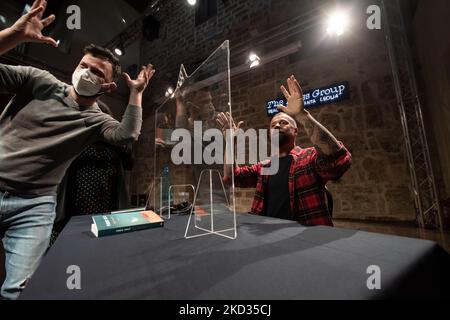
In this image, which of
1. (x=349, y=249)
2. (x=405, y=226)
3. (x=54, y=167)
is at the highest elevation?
(x=54, y=167)

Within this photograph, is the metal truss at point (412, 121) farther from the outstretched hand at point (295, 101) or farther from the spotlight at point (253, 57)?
the outstretched hand at point (295, 101)

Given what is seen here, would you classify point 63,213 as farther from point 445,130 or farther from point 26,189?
point 445,130

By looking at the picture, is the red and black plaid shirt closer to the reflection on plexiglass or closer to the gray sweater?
the reflection on plexiglass

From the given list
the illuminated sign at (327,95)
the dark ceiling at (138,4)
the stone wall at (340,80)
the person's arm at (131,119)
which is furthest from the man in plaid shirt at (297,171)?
→ the dark ceiling at (138,4)

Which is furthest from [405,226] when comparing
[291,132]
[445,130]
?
[291,132]

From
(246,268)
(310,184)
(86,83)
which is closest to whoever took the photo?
(246,268)

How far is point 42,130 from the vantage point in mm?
1005

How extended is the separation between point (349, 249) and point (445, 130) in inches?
118

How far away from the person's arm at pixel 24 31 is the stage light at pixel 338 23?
3.62 metres

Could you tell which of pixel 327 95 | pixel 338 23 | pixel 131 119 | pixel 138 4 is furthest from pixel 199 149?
pixel 138 4

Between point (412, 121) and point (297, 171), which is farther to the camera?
point (412, 121)

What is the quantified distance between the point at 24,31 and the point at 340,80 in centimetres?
369

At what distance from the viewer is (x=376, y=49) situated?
3.02m

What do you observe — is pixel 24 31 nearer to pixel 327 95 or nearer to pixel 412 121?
pixel 327 95
